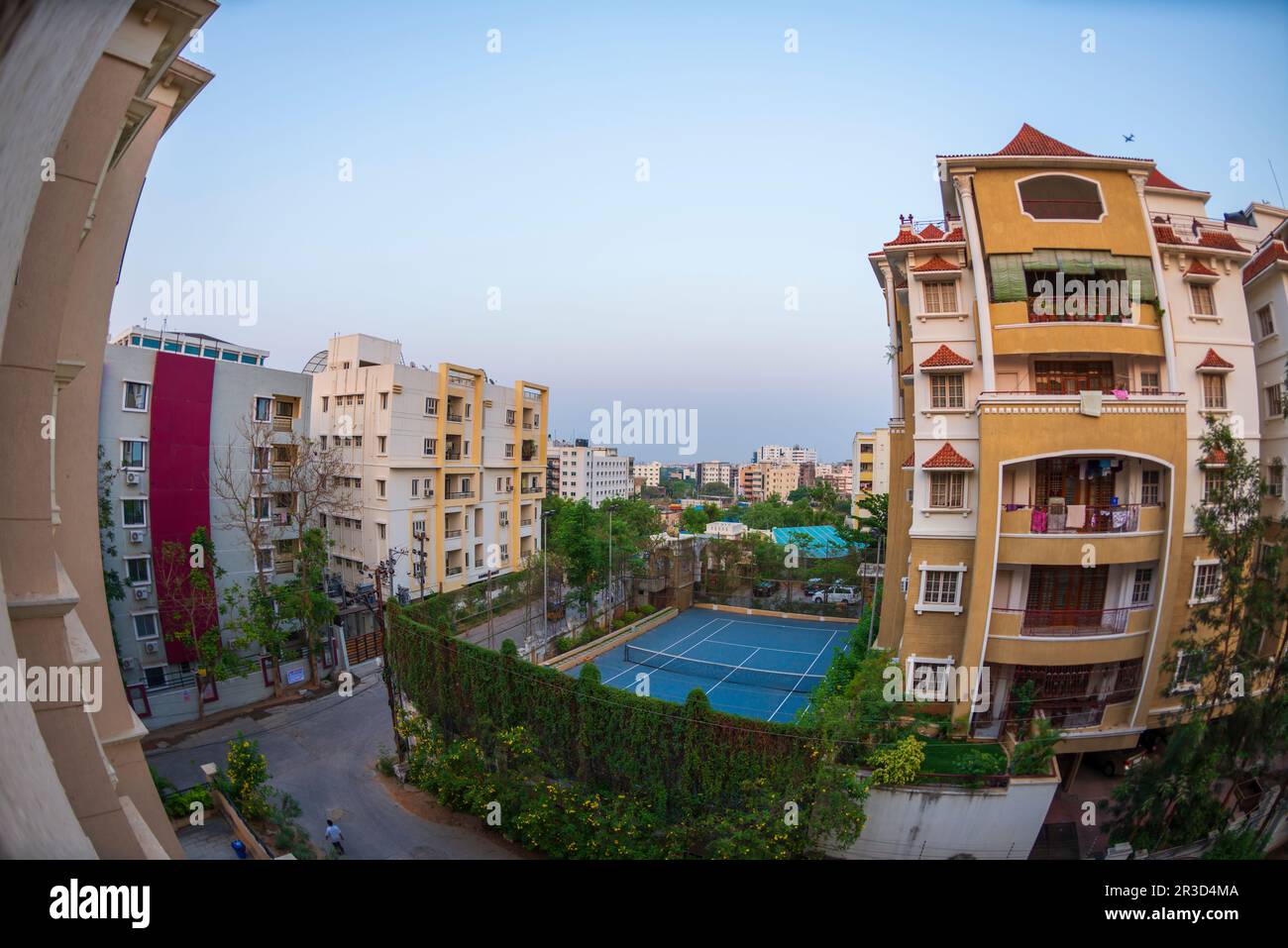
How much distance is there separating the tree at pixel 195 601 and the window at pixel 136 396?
4.85ft

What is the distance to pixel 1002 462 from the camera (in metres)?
2.15

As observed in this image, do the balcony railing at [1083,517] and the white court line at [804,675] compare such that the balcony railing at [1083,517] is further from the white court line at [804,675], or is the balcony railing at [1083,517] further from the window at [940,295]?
the white court line at [804,675]

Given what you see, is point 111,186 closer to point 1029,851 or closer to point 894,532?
point 894,532

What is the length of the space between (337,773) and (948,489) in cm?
570

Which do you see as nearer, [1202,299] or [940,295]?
[1202,299]

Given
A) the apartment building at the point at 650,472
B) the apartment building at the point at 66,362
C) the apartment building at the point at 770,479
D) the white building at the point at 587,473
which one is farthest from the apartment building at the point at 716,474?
the apartment building at the point at 66,362

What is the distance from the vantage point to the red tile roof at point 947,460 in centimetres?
Answer: 229

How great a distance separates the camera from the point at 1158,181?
81.8 inches

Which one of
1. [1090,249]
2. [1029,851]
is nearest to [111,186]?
[1090,249]

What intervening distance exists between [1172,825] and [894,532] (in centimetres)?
163

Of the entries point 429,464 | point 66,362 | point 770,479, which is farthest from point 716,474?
point 66,362

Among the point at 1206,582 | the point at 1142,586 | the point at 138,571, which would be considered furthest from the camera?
the point at 138,571

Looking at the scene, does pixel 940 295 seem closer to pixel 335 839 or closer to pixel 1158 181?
pixel 1158 181
